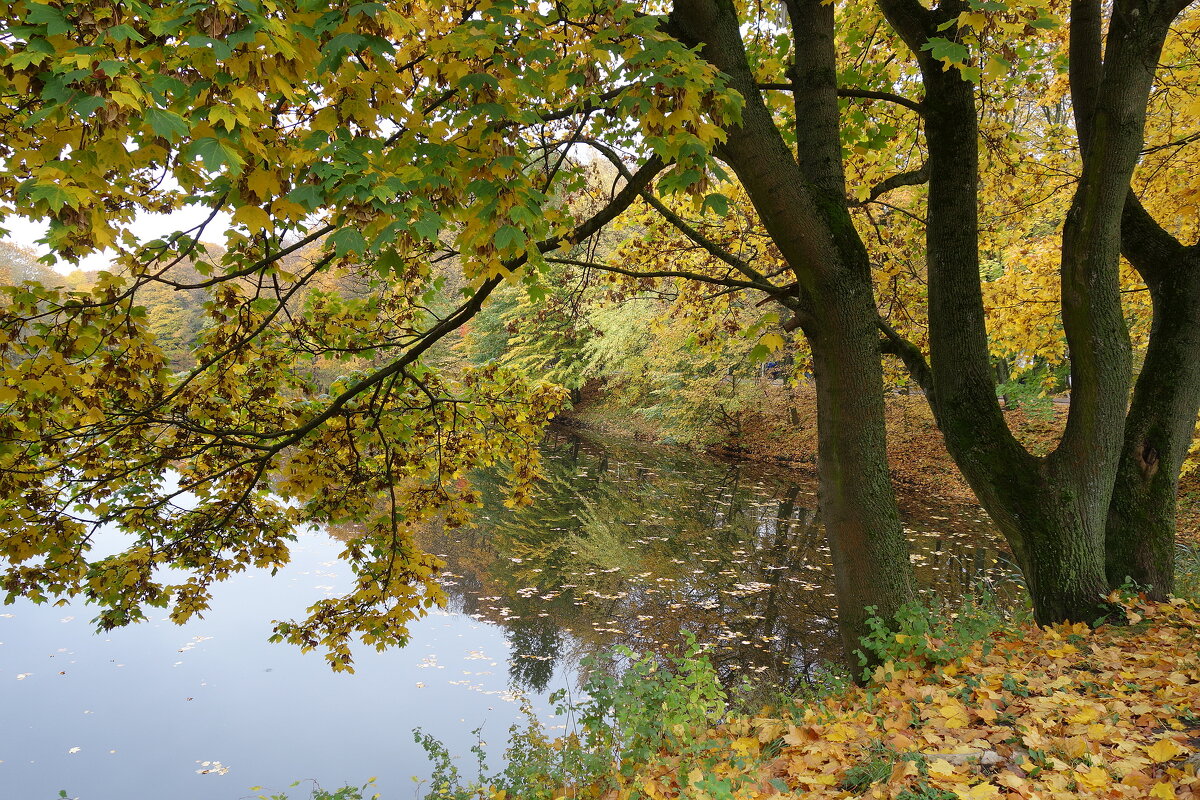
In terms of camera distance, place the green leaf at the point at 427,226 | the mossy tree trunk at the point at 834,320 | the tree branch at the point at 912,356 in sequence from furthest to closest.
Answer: the tree branch at the point at 912,356 < the mossy tree trunk at the point at 834,320 < the green leaf at the point at 427,226

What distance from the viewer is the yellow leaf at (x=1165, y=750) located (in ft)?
7.38

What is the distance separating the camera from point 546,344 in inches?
1072

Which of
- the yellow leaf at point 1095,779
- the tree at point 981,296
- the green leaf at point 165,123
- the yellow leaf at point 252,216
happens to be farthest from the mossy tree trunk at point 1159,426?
the green leaf at point 165,123

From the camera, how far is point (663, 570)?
10.4 metres

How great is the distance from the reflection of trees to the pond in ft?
0.13

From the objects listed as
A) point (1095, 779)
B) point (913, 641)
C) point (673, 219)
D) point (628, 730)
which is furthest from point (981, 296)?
point (628, 730)

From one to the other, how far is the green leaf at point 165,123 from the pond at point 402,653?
5.33m

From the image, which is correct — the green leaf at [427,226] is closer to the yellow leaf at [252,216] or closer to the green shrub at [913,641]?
the yellow leaf at [252,216]

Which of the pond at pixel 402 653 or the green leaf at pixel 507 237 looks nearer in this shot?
the green leaf at pixel 507 237

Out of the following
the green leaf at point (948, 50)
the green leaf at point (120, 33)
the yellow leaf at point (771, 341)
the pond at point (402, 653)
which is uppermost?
the green leaf at point (948, 50)

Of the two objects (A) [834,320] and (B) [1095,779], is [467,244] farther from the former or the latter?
(B) [1095,779]

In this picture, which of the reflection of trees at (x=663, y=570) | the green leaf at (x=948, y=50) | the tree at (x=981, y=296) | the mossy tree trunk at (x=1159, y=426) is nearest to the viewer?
the green leaf at (x=948, y=50)

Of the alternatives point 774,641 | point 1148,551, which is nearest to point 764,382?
point 774,641

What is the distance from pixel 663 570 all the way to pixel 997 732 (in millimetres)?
7789
